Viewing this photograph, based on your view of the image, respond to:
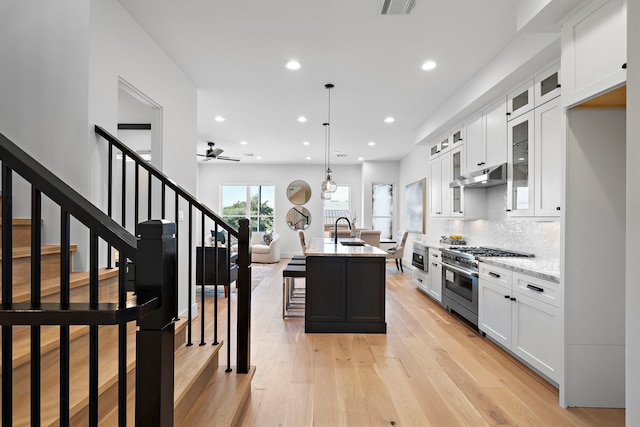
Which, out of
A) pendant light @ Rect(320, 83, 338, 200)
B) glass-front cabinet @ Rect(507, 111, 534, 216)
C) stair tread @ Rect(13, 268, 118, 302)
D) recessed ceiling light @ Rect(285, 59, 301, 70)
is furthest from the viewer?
pendant light @ Rect(320, 83, 338, 200)

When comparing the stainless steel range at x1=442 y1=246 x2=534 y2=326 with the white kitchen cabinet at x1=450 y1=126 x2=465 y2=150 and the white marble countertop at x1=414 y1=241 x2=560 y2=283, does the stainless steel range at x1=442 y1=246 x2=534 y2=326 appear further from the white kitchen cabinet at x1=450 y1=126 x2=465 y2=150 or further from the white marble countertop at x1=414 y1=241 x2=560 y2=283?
the white kitchen cabinet at x1=450 y1=126 x2=465 y2=150

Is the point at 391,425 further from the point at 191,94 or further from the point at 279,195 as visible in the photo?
the point at 279,195

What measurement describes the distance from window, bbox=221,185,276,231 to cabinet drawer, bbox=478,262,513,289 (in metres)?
7.35

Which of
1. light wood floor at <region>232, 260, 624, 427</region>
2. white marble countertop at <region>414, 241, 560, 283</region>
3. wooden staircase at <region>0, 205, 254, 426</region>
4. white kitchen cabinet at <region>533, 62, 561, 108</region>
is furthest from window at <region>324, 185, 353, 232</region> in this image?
wooden staircase at <region>0, 205, 254, 426</region>

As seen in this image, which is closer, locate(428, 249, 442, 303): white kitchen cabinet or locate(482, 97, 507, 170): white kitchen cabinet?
locate(482, 97, 507, 170): white kitchen cabinet

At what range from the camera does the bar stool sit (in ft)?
13.0

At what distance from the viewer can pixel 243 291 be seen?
2.20 meters

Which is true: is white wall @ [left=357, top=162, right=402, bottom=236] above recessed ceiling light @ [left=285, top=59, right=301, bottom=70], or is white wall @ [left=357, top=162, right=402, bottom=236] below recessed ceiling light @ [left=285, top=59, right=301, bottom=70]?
below

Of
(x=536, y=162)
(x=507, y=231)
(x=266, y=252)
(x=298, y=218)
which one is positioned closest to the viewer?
(x=536, y=162)

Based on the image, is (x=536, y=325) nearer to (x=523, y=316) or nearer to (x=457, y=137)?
(x=523, y=316)

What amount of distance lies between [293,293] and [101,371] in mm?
4043

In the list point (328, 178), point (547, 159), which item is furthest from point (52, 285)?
point (328, 178)

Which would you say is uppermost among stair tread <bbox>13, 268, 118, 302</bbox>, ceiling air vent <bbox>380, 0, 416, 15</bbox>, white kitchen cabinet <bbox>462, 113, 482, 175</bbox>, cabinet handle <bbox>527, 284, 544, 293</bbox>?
ceiling air vent <bbox>380, 0, 416, 15</bbox>

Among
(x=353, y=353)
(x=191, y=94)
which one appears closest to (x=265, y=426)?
(x=353, y=353)
